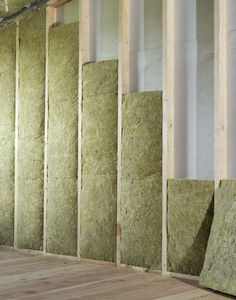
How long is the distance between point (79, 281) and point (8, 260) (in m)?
1.04

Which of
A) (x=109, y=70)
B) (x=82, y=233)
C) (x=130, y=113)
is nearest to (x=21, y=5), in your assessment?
(x=109, y=70)

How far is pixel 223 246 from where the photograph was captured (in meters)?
2.74

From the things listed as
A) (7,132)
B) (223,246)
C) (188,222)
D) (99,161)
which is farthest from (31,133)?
(223,246)

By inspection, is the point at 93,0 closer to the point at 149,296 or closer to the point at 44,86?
the point at 44,86

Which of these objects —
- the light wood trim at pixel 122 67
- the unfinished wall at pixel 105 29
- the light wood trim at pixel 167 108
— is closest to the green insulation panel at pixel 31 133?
the unfinished wall at pixel 105 29

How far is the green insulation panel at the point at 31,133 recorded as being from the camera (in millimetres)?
4117

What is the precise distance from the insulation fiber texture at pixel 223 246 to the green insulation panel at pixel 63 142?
1390mm

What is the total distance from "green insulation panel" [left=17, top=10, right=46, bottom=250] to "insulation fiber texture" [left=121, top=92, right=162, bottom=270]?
104 cm

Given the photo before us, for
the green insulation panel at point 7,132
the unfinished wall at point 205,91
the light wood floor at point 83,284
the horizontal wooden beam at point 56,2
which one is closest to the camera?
the light wood floor at point 83,284

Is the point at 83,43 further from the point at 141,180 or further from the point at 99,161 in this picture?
the point at 141,180

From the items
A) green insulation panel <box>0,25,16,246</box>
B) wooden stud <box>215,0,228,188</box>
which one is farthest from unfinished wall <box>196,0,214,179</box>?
green insulation panel <box>0,25,16,246</box>

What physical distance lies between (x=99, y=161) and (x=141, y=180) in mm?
476

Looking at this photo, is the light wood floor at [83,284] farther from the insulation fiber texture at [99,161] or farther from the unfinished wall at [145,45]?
the unfinished wall at [145,45]

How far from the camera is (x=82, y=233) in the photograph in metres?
3.72
